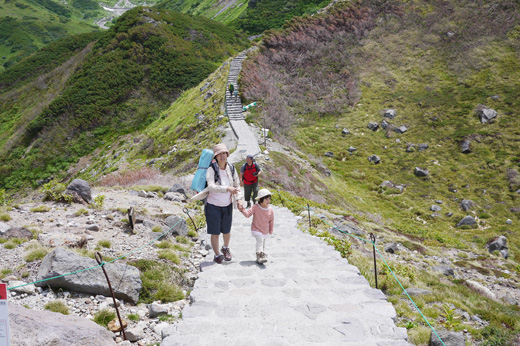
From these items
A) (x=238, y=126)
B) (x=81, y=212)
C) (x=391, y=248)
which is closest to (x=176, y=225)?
(x=81, y=212)

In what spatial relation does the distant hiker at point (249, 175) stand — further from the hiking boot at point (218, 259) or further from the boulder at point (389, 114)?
the boulder at point (389, 114)

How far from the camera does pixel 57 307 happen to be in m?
5.34

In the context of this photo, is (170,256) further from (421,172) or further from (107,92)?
(107,92)

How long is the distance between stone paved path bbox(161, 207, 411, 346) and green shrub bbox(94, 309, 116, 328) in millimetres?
1235

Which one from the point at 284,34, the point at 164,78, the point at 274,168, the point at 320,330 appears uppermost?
the point at 284,34

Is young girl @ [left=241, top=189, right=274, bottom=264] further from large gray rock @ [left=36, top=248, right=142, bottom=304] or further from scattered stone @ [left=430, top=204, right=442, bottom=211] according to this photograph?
scattered stone @ [left=430, top=204, right=442, bottom=211]

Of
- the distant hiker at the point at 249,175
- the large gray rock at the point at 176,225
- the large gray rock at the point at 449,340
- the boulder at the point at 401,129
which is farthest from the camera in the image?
the boulder at the point at 401,129

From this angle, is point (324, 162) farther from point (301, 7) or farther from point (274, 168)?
point (301, 7)

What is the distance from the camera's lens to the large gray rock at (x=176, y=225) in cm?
1001

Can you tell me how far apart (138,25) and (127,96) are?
17713 millimetres

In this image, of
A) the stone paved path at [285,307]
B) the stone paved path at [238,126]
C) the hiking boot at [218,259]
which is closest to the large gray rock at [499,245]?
the stone paved path at [238,126]

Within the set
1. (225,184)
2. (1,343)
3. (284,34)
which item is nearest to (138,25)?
(284,34)

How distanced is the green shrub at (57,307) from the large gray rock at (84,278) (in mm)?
441

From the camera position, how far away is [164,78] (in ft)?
150
